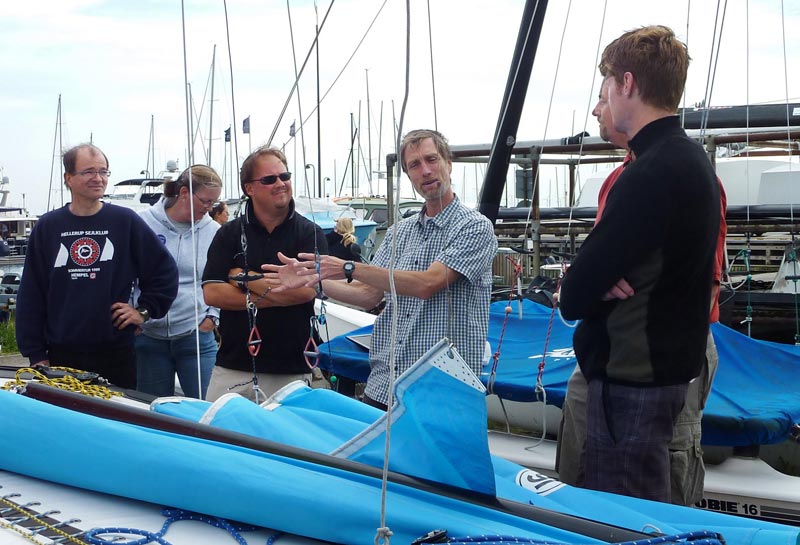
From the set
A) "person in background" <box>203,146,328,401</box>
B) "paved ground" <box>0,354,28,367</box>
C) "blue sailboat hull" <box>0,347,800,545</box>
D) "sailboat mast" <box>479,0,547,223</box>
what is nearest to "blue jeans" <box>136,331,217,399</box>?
"person in background" <box>203,146,328,401</box>

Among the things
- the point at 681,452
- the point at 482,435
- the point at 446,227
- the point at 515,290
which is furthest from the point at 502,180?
the point at 482,435

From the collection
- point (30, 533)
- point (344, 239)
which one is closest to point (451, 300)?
point (30, 533)

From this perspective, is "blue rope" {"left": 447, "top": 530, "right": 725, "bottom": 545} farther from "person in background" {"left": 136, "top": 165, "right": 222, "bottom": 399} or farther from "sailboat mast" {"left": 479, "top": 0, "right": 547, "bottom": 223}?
"sailboat mast" {"left": 479, "top": 0, "right": 547, "bottom": 223}

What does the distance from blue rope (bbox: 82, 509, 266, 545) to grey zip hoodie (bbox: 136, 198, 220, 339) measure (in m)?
2.50

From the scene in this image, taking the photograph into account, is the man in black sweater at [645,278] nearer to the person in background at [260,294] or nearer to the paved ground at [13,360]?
the person in background at [260,294]

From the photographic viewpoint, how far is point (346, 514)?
1.65 meters

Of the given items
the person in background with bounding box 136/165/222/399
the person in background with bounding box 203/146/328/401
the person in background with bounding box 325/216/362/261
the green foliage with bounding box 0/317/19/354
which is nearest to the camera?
the person in background with bounding box 203/146/328/401

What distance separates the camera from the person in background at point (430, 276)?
9.36 feet

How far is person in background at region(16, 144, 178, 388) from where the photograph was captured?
3.71 meters

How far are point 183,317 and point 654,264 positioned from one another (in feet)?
8.94

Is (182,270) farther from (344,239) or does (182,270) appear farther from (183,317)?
(344,239)

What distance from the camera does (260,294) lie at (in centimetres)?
325

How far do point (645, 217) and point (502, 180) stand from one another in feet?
8.29

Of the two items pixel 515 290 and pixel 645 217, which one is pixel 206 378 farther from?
pixel 645 217
